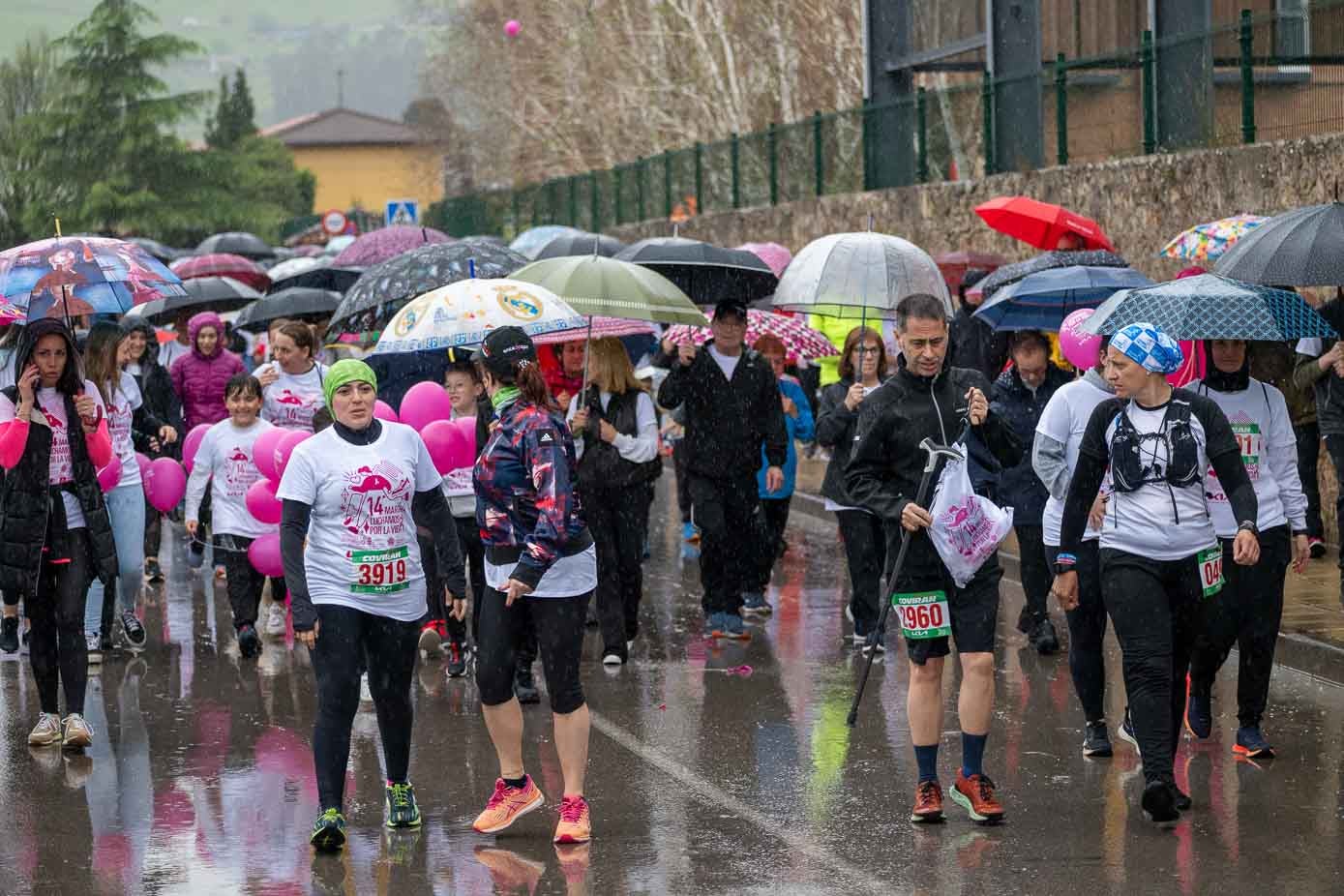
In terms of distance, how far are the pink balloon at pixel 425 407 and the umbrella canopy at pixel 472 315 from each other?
0.62 metres

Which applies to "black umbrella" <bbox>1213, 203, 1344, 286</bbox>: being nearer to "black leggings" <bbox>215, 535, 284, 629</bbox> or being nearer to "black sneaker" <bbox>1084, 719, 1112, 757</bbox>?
"black sneaker" <bbox>1084, 719, 1112, 757</bbox>

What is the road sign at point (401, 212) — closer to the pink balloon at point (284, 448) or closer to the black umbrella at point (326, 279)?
the black umbrella at point (326, 279)

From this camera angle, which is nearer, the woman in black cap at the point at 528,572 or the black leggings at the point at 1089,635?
the woman in black cap at the point at 528,572

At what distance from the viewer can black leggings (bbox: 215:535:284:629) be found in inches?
465

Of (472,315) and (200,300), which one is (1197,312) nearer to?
(472,315)

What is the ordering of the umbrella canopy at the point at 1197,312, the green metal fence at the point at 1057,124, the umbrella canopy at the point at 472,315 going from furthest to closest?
the green metal fence at the point at 1057,124 → the umbrella canopy at the point at 472,315 → the umbrella canopy at the point at 1197,312

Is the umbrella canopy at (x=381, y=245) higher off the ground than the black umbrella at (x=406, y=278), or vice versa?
the umbrella canopy at (x=381, y=245)

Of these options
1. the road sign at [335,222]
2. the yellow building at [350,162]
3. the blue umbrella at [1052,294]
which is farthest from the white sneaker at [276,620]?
the yellow building at [350,162]

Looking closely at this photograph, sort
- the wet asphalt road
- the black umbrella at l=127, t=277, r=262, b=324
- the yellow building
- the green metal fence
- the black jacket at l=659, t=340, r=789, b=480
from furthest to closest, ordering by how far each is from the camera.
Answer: the yellow building
the black umbrella at l=127, t=277, r=262, b=324
the green metal fence
the black jacket at l=659, t=340, r=789, b=480
the wet asphalt road

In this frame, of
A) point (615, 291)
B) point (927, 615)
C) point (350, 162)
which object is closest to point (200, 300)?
point (615, 291)

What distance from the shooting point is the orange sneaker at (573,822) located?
7.46 metres

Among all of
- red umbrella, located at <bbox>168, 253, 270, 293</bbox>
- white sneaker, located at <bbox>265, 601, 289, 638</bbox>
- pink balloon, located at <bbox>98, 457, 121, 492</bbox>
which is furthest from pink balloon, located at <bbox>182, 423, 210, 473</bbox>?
red umbrella, located at <bbox>168, 253, 270, 293</bbox>

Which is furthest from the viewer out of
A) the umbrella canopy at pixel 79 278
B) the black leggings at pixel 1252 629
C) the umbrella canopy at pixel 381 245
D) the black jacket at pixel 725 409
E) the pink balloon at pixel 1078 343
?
the umbrella canopy at pixel 381 245

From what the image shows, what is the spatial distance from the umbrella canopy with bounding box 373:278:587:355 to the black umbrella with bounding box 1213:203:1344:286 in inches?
119
